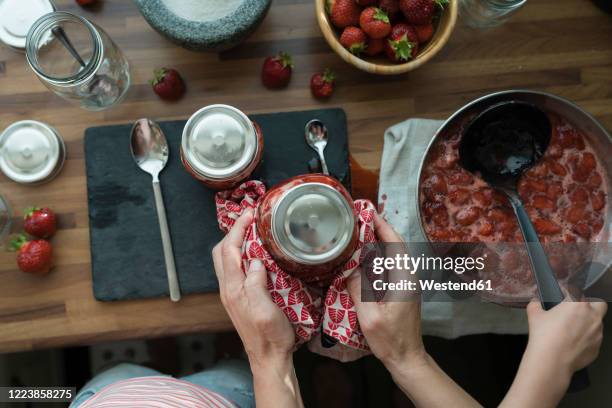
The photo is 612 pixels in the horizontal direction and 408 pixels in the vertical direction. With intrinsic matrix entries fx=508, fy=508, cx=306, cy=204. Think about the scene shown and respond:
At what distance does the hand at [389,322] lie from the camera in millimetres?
753

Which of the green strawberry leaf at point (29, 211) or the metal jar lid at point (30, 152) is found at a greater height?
the metal jar lid at point (30, 152)

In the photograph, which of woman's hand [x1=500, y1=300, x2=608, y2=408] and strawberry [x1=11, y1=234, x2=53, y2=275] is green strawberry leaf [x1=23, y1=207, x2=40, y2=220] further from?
woman's hand [x1=500, y1=300, x2=608, y2=408]

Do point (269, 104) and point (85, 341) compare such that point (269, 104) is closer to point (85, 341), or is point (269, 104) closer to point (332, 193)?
point (332, 193)

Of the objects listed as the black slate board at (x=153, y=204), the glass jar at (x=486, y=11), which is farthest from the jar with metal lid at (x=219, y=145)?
the glass jar at (x=486, y=11)

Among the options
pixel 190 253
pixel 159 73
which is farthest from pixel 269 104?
pixel 190 253

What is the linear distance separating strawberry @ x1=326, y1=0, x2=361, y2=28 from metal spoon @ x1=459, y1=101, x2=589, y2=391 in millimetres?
262

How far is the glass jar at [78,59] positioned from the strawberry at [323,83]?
0.35 meters

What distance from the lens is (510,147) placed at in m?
0.86

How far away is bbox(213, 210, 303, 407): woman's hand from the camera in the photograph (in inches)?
28.5

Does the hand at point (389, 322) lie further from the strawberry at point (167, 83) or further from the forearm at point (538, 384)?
the strawberry at point (167, 83)

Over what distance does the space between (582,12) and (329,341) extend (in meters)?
0.77

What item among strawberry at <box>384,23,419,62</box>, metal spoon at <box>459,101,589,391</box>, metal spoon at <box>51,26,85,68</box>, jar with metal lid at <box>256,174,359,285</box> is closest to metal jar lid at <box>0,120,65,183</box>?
metal spoon at <box>51,26,85,68</box>

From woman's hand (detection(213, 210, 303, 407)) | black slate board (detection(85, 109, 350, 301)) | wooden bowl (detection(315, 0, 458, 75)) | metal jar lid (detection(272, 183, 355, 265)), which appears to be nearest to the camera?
metal jar lid (detection(272, 183, 355, 265))

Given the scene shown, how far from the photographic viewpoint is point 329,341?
0.80 meters
